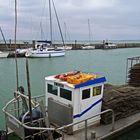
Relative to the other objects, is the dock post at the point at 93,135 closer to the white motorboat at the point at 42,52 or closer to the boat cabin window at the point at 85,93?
the boat cabin window at the point at 85,93

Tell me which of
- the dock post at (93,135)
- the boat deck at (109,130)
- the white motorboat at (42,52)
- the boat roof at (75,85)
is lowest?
the boat deck at (109,130)

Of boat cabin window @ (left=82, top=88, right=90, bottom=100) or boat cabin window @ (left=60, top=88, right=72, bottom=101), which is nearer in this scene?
boat cabin window @ (left=60, top=88, right=72, bottom=101)

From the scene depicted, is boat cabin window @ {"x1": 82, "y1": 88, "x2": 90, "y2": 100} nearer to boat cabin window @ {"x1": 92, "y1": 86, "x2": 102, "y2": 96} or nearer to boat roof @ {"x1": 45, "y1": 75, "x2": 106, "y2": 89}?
boat roof @ {"x1": 45, "y1": 75, "x2": 106, "y2": 89}

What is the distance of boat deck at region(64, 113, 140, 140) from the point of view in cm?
1016

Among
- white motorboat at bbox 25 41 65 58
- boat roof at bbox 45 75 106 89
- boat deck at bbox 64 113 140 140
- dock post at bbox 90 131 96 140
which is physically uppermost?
boat roof at bbox 45 75 106 89

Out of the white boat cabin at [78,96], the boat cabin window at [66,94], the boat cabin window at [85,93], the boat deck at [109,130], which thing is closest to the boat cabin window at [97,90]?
the white boat cabin at [78,96]

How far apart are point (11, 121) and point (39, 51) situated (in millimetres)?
48240

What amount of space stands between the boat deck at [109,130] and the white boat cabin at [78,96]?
35 centimetres

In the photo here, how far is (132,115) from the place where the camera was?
12945 millimetres

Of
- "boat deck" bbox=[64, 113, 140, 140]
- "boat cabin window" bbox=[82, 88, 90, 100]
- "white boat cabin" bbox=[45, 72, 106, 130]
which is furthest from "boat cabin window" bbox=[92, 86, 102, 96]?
"boat deck" bbox=[64, 113, 140, 140]

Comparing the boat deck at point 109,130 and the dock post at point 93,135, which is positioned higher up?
the dock post at point 93,135

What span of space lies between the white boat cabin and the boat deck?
1.13ft

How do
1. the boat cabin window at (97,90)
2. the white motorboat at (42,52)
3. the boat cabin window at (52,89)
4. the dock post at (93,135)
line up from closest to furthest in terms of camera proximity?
1. the dock post at (93,135)
2. the boat cabin window at (97,90)
3. the boat cabin window at (52,89)
4. the white motorboat at (42,52)

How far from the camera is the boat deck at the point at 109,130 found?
10.2 meters
